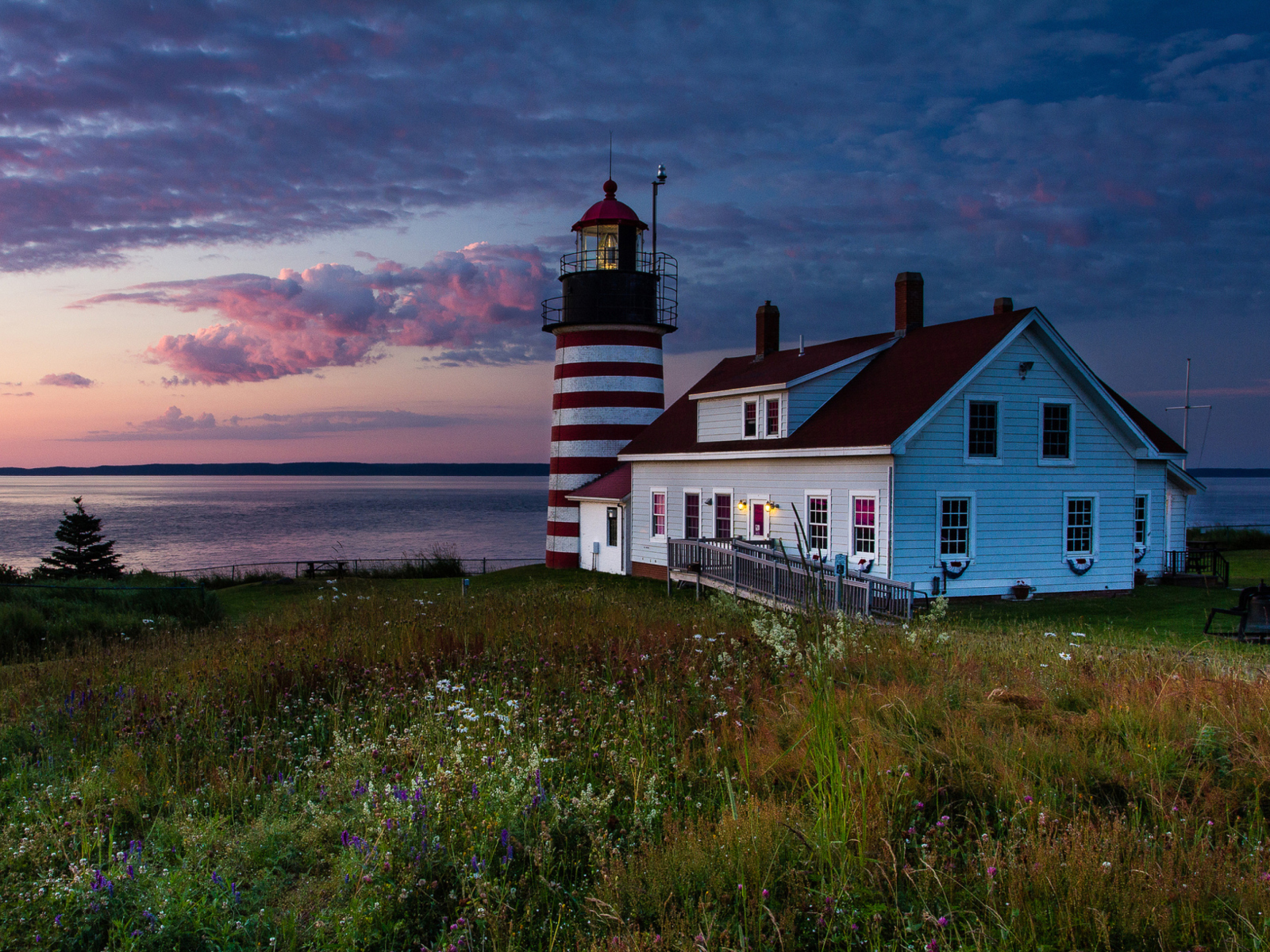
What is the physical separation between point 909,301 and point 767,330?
247 inches

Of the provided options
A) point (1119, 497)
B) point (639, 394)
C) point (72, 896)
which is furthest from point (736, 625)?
point (639, 394)

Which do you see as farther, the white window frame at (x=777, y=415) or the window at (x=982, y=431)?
the white window frame at (x=777, y=415)

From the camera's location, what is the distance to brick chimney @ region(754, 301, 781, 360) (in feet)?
102

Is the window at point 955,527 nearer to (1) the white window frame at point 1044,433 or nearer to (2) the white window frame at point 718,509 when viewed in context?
(1) the white window frame at point 1044,433

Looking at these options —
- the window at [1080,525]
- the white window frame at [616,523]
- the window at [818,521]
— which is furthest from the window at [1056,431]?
the white window frame at [616,523]

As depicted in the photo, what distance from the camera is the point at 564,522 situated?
3469cm

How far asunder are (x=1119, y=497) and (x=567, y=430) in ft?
62.6

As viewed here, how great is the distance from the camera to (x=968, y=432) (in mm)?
21766

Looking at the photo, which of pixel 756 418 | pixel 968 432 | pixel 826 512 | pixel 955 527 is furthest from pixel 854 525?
pixel 756 418

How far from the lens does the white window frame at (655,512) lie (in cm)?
2948

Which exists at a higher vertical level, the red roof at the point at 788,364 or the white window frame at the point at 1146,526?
the red roof at the point at 788,364

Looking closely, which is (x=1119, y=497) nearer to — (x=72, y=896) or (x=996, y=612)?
(x=996, y=612)

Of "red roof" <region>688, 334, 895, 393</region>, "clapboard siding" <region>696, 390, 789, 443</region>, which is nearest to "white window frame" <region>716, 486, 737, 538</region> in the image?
"clapboard siding" <region>696, 390, 789, 443</region>

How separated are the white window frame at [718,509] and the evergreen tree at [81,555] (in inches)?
798
